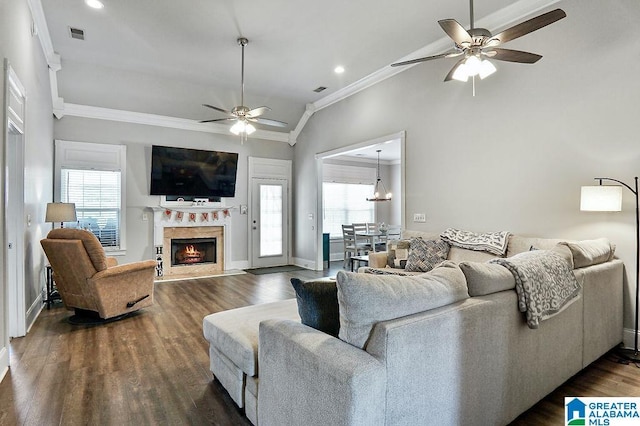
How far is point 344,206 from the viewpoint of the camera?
981 cm

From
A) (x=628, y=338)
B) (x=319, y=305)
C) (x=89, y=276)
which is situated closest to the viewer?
(x=319, y=305)

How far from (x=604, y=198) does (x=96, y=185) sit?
7.07 meters

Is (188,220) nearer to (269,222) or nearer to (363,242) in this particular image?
(269,222)

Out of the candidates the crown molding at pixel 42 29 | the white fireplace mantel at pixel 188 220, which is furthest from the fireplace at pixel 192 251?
the crown molding at pixel 42 29

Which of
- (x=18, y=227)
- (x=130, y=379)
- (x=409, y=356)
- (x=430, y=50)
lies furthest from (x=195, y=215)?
(x=409, y=356)

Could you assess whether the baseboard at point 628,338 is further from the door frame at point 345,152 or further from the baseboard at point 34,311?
the baseboard at point 34,311

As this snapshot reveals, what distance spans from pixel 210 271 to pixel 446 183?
4.87 metres

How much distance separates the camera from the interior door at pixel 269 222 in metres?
7.66

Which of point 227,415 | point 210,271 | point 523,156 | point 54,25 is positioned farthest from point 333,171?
point 227,415

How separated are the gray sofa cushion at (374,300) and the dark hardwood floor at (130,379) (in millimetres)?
1144

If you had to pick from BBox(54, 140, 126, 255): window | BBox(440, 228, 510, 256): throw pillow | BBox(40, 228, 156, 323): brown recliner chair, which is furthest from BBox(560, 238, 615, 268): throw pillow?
BBox(54, 140, 126, 255): window

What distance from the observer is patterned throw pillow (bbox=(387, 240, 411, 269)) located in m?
4.66

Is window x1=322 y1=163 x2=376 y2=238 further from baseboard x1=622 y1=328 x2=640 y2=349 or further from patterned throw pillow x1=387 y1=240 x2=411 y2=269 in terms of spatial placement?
baseboard x1=622 y1=328 x2=640 y2=349

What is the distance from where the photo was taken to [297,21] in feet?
13.8
